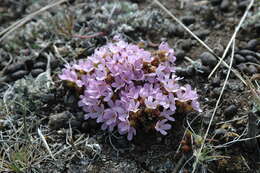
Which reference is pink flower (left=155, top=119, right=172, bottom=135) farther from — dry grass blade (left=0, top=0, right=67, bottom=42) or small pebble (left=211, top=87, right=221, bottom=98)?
dry grass blade (left=0, top=0, right=67, bottom=42)

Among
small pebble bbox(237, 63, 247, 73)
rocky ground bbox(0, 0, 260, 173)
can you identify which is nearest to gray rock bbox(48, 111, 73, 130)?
rocky ground bbox(0, 0, 260, 173)

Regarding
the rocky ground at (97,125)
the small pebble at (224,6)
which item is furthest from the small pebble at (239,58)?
the small pebble at (224,6)

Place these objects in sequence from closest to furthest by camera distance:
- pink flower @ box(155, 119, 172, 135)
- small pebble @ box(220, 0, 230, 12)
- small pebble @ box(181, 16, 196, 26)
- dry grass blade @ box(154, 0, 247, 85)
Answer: pink flower @ box(155, 119, 172, 135), dry grass blade @ box(154, 0, 247, 85), small pebble @ box(181, 16, 196, 26), small pebble @ box(220, 0, 230, 12)

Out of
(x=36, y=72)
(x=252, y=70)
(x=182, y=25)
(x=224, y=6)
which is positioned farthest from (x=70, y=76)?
(x=224, y=6)

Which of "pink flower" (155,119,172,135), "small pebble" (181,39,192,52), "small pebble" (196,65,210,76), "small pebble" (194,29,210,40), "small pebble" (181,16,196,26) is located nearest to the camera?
"pink flower" (155,119,172,135)

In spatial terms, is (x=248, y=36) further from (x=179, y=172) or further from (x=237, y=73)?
(x=179, y=172)

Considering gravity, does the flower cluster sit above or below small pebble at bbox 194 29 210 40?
above

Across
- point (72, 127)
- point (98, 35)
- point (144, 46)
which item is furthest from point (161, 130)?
point (98, 35)

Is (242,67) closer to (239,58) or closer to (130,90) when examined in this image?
(239,58)

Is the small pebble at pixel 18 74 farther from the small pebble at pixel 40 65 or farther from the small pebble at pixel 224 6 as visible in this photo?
the small pebble at pixel 224 6
